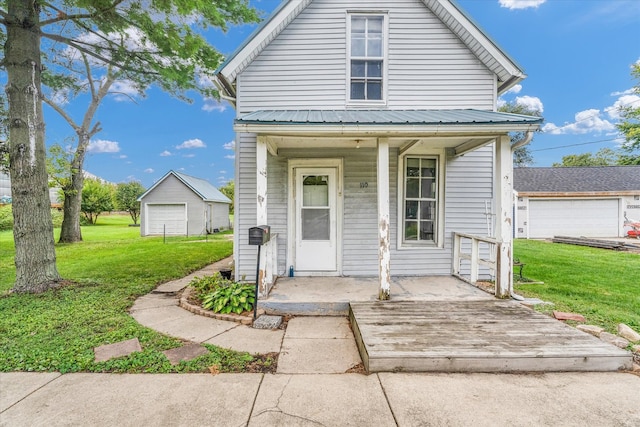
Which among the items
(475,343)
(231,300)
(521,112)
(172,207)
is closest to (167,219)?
(172,207)

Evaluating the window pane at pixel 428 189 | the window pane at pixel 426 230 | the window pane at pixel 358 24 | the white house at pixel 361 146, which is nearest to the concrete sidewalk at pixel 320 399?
the white house at pixel 361 146

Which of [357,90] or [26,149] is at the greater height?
[357,90]

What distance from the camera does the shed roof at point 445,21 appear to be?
5379 millimetres

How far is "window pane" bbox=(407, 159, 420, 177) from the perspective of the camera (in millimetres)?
5941

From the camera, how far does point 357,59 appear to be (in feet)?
18.9

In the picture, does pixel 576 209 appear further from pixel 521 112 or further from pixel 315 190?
pixel 521 112

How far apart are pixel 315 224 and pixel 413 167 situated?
7.62ft

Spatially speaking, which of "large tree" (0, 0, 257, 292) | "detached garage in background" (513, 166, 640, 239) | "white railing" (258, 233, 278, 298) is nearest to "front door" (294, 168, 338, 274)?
"white railing" (258, 233, 278, 298)

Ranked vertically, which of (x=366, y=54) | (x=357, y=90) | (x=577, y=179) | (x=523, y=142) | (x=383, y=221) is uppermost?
(x=366, y=54)

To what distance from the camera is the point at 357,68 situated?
19.0 ft

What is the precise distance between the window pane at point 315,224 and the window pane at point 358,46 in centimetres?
319

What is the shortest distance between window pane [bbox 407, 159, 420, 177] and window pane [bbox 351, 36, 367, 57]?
7.71 feet

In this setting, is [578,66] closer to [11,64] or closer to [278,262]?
[278,262]

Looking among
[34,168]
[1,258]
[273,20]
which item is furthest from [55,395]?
[1,258]
